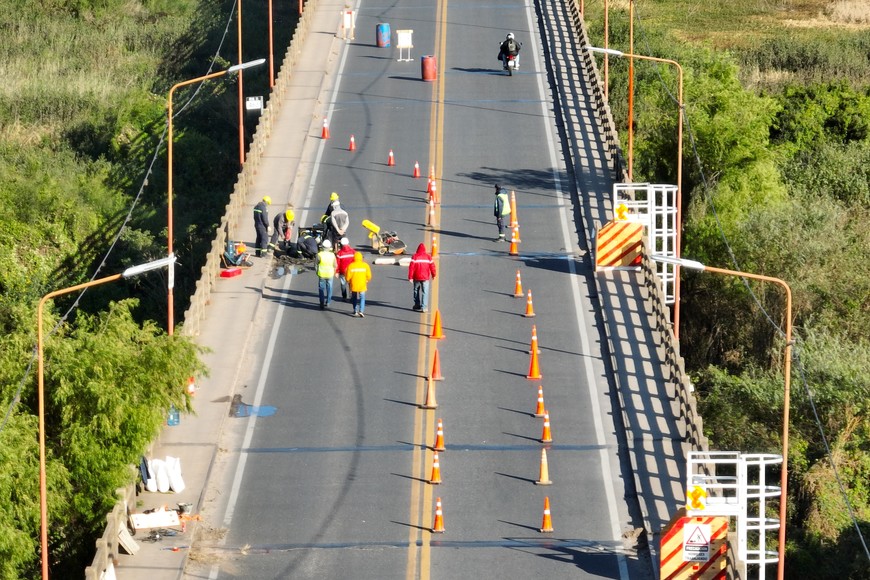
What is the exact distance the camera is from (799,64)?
277 feet

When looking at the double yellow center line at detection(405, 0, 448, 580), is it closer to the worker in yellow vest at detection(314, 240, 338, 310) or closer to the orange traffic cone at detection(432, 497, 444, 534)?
the orange traffic cone at detection(432, 497, 444, 534)

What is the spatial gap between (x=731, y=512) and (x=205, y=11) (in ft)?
236

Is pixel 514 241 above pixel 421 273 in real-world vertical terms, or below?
below

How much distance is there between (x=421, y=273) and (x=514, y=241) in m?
6.63

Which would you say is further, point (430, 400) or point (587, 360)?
point (587, 360)

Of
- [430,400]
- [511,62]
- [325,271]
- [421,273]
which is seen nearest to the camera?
[430,400]

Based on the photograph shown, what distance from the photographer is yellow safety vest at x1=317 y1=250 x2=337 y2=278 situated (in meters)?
38.3

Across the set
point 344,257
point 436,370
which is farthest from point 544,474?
point 344,257

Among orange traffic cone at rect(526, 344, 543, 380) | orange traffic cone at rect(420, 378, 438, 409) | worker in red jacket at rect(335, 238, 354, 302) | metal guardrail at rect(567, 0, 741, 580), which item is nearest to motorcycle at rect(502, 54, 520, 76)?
metal guardrail at rect(567, 0, 741, 580)

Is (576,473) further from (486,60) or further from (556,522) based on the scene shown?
(486,60)

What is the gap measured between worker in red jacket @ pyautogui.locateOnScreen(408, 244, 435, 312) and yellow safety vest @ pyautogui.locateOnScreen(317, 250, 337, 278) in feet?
5.88

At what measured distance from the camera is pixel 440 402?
34594mm

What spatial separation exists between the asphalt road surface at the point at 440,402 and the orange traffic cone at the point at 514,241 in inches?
12.2

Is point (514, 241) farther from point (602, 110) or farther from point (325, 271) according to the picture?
point (602, 110)
